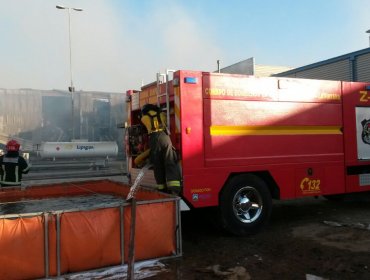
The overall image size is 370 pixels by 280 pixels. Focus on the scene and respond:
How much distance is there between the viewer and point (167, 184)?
21.4 feet

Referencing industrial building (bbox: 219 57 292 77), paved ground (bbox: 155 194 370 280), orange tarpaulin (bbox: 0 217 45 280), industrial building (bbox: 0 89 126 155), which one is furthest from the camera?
industrial building (bbox: 219 57 292 77)

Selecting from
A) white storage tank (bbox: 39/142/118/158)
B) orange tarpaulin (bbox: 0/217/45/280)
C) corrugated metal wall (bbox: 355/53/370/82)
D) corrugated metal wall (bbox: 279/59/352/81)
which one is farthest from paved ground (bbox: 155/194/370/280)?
white storage tank (bbox: 39/142/118/158)

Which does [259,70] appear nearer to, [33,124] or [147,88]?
[33,124]

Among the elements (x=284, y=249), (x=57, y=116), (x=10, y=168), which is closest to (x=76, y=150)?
(x=57, y=116)

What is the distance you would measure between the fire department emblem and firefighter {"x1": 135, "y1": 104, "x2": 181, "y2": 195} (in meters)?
3.96

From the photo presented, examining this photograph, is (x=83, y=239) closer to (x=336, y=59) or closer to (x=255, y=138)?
(x=255, y=138)

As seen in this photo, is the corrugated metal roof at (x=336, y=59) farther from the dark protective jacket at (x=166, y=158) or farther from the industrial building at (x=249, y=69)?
the dark protective jacket at (x=166, y=158)

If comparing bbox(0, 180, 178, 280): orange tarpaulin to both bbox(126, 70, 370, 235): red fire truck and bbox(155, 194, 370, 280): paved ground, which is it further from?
bbox(126, 70, 370, 235): red fire truck

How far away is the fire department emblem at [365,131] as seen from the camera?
842 centimetres

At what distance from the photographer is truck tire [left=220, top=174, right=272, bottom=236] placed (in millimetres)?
6871

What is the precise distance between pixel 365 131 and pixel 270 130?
230 centimetres

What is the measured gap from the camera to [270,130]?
734cm

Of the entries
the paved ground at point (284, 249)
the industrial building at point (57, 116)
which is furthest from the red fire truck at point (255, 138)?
the industrial building at point (57, 116)

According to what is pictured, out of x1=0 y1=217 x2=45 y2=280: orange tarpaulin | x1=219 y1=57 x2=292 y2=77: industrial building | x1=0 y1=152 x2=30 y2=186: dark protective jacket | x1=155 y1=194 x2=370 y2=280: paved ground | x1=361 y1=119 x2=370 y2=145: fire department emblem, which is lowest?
x1=155 y1=194 x2=370 y2=280: paved ground
